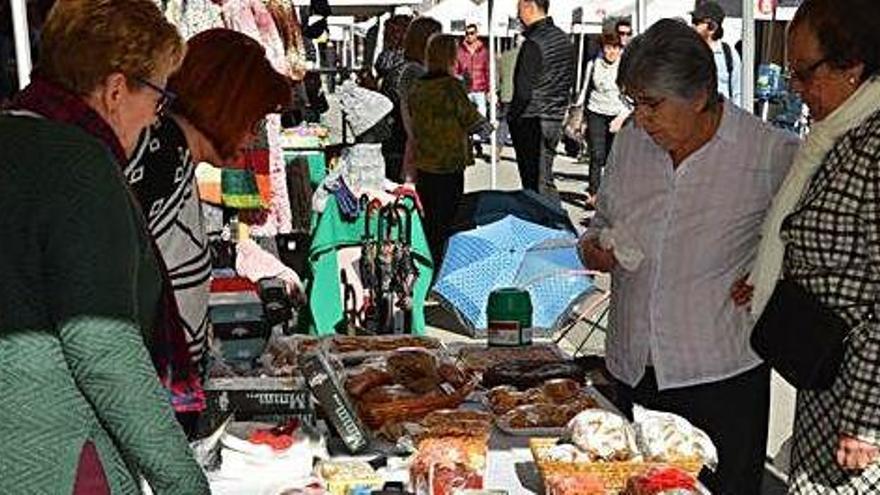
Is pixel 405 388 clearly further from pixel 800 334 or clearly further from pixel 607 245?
pixel 800 334

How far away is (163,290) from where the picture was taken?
230cm

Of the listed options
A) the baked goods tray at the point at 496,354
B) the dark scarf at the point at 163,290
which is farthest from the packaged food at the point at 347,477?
the baked goods tray at the point at 496,354

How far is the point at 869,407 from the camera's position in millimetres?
2395

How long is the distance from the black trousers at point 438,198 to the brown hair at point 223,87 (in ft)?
14.2

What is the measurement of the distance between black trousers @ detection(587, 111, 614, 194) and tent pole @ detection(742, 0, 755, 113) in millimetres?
4611

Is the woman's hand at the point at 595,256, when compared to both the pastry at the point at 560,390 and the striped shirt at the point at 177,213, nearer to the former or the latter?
the pastry at the point at 560,390

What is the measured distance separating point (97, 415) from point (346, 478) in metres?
0.66

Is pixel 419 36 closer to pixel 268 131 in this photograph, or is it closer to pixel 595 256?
pixel 268 131

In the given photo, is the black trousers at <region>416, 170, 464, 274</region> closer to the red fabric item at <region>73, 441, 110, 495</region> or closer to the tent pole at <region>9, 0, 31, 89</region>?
the tent pole at <region>9, 0, 31, 89</region>

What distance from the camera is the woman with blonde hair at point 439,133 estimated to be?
23.6 ft

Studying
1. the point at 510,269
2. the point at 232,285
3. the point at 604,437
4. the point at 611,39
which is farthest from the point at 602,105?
the point at 604,437

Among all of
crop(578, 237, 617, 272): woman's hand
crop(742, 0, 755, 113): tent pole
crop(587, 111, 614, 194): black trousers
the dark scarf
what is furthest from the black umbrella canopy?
crop(587, 111, 614, 194): black trousers

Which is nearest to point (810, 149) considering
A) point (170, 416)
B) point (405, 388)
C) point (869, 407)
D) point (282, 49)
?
point (869, 407)

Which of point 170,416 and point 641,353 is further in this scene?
point 641,353
